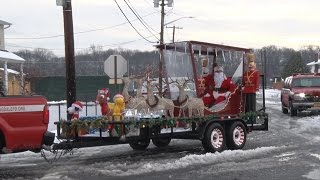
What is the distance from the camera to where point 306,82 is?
26938mm

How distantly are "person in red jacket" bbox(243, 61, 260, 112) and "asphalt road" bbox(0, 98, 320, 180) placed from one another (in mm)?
1195

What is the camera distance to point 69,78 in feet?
47.6

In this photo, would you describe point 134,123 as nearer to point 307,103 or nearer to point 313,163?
point 313,163

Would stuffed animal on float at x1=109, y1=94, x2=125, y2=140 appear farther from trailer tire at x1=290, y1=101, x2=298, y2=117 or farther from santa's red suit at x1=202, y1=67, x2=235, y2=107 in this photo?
trailer tire at x1=290, y1=101, x2=298, y2=117

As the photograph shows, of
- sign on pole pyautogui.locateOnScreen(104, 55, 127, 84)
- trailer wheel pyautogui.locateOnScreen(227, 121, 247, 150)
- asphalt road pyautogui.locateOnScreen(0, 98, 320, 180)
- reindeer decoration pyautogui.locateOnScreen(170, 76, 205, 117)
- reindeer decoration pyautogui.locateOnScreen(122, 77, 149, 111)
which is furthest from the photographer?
sign on pole pyautogui.locateOnScreen(104, 55, 127, 84)

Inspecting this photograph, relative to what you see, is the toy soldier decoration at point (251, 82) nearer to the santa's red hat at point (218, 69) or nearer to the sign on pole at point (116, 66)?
the santa's red hat at point (218, 69)

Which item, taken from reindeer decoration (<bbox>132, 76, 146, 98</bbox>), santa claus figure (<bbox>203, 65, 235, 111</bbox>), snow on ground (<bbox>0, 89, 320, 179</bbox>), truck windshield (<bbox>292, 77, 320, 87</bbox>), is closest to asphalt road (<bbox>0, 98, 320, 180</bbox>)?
snow on ground (<bbox>0, 89, 320, 179</bbox>)

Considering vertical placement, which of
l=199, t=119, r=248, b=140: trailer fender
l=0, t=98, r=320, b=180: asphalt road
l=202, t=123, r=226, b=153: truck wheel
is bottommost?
l=0, t=98, r=320, b=180: asphalt road

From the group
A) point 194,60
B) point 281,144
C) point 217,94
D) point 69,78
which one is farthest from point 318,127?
point 69,78

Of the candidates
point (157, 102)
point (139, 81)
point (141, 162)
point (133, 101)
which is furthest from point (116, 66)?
point (141, 162)

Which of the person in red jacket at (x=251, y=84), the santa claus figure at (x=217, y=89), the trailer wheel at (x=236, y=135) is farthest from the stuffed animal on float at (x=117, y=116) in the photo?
the person in red jacket at (x=251, y=84)

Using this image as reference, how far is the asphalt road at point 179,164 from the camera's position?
997 cm

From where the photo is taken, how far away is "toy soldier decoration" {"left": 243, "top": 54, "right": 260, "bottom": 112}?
13977mm

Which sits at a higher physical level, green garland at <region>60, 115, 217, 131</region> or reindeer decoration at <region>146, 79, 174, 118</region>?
reindeer decoration at <region>146, 79, 174, 118</region>
